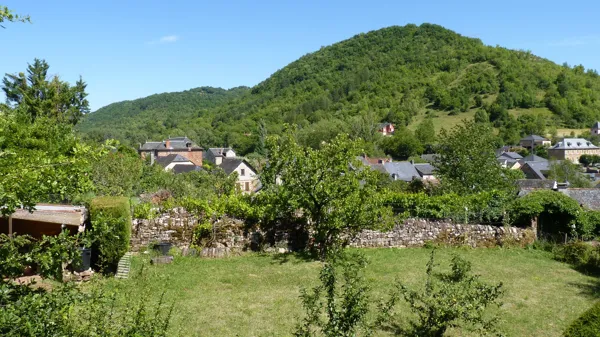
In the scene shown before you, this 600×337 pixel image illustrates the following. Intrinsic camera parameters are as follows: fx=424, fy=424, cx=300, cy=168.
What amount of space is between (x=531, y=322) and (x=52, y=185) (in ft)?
35.4

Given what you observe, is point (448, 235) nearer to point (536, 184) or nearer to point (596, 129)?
point (536, 184)

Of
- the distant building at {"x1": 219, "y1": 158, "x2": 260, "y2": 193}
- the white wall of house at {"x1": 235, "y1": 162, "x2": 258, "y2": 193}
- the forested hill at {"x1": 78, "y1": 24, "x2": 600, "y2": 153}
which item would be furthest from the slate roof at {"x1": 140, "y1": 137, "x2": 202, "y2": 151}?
the white wall of house at {"x1": 235, "y1": 162, "x2": 258, "y2": 193}

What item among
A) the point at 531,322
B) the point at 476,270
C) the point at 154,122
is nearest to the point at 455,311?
the point at 531,322

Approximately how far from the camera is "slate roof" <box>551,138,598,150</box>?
88625 millimetres

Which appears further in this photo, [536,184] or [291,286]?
[536,184]

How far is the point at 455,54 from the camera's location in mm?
157250

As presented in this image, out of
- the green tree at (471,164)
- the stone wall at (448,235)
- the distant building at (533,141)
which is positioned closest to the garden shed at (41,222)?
the stone wall at (448,235)

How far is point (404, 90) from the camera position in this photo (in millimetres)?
140250

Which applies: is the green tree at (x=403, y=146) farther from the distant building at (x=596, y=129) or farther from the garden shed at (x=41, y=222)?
the garden shed at (x=41, y=222)

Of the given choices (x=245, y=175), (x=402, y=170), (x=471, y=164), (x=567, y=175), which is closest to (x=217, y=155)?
(x=245, y=175)

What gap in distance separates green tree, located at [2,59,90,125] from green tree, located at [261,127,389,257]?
74.9ft

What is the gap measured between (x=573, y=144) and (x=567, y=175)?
3881 centimetres

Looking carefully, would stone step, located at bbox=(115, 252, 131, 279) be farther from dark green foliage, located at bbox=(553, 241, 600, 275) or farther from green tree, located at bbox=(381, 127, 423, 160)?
green tree, located at bbox=(381, 127, 423, 160)

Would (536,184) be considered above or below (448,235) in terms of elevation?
above
